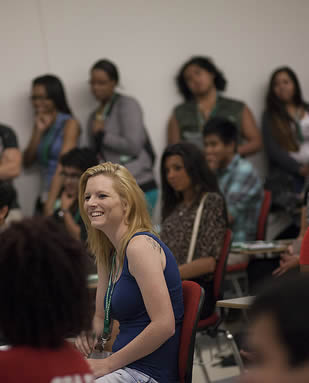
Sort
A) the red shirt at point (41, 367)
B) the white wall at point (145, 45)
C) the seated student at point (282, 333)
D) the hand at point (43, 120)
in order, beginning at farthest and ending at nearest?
the white wall at point (145, 45) → the hand at point (43, 120) → the red shirt at point (41, 367) → the seated student at point (282, 333)

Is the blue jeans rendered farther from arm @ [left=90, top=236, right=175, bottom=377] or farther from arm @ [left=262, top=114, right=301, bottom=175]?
arm @ [left=262, top=114, right=301, bottom=175]

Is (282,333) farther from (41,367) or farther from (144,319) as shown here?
(144,319)

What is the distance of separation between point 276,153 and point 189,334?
401 centimetres

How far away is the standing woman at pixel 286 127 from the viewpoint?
5.64m

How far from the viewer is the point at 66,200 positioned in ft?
14.5

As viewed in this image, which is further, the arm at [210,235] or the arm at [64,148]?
the arm at [64,148]

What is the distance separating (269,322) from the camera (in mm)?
958

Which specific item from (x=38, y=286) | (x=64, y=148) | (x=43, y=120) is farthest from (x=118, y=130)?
(x=38, y=286)

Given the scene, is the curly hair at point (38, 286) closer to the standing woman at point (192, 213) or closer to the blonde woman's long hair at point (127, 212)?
the blonde woman's long hair at point (127, 212)

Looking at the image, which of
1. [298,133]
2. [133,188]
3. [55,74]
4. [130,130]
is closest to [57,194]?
[130,130]

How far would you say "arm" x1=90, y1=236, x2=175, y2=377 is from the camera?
1.93 m

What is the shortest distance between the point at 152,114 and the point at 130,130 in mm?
785

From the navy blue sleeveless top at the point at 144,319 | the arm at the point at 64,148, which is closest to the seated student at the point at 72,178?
the arm at the point at 64,148

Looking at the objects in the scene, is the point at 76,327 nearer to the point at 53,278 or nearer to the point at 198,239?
the point at 53,278
